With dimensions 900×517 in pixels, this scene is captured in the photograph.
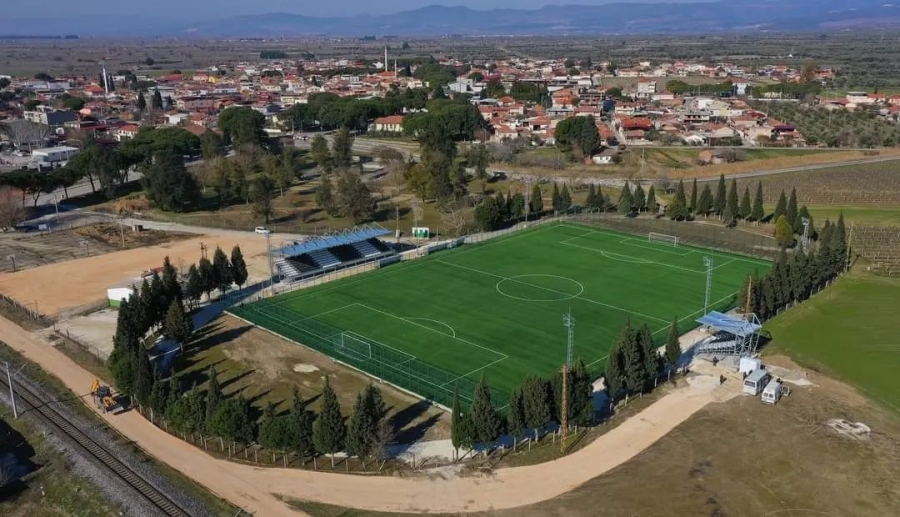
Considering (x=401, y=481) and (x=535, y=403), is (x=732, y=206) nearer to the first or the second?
(x=535, y=403)

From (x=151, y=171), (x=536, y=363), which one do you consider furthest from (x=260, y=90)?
(x=536, y=363)

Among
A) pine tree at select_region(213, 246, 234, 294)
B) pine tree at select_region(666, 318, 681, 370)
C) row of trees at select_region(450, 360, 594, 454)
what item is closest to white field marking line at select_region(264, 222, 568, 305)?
pine tree at select_region(213, 246, 234, 294)

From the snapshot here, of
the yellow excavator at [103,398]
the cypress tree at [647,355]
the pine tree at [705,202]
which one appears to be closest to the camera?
the yellow excavator at [103,398]

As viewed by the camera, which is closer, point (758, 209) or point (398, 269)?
point (398, 269)

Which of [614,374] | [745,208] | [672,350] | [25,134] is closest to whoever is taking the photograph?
[614,374]

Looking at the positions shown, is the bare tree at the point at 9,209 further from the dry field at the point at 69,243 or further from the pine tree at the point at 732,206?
the pine tree at the point at 732,206

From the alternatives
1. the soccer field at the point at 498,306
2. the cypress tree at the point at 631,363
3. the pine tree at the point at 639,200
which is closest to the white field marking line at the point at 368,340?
the soccer field at the point at 498,306

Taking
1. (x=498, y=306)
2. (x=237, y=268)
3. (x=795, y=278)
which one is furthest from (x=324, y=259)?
(x=795, y=278)
